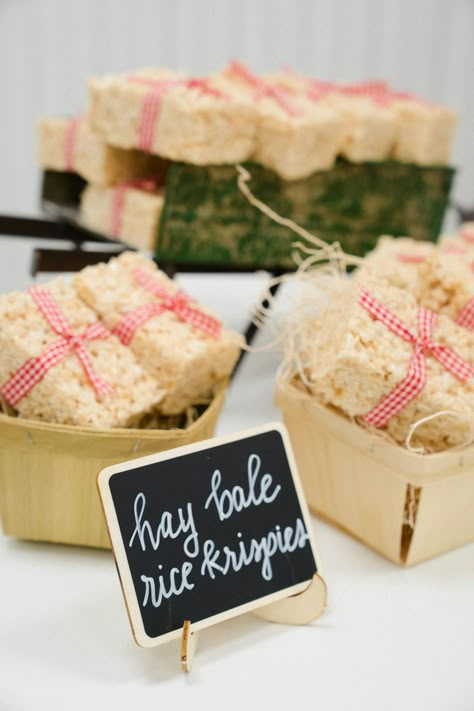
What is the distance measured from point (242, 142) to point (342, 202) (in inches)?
13.2

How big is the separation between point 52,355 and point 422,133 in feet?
4.04

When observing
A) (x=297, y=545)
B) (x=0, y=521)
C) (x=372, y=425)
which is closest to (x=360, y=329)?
(x=372, y=425)

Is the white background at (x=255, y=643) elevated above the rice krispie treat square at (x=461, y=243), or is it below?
below

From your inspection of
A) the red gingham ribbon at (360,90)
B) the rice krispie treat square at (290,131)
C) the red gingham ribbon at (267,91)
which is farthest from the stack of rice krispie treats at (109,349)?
the red gingham ribbon at (360,90)

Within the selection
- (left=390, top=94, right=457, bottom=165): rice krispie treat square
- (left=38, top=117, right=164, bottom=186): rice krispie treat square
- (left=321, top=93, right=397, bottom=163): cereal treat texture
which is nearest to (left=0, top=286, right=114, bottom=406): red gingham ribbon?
(left=38, top=117, right=164, bottom=186): rice krispie treat square

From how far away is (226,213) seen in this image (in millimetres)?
1755

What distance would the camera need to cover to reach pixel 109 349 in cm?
128

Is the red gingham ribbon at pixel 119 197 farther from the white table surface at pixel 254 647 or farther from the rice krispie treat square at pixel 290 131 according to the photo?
the white table surface at pixel 254 647

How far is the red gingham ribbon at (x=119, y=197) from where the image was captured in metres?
1.80

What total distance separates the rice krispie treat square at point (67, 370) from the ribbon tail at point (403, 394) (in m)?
0.34

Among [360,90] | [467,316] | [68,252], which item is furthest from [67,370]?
[360,90]

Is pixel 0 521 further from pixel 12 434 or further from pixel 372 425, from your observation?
pixel 372 425

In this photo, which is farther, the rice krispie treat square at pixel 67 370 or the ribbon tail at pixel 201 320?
the ribbon tail at pixel 201 320

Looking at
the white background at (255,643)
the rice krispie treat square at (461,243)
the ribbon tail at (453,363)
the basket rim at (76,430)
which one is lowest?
the white background at (255,643)
